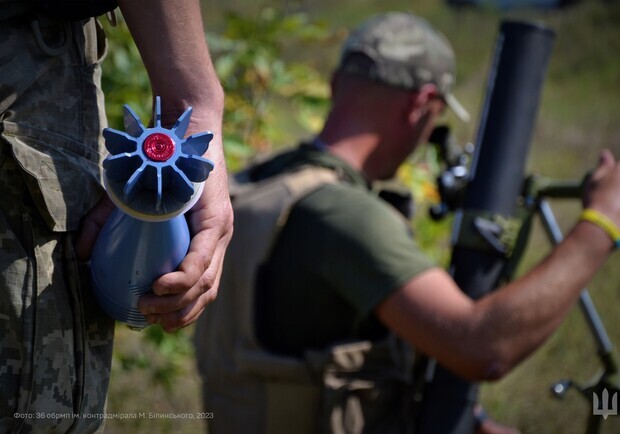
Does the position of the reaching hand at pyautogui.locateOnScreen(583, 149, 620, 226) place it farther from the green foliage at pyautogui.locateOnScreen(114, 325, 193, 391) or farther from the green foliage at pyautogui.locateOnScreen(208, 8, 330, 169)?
the green foliage at pyautogui.locateOnScreen(114, 325, 193, 391)

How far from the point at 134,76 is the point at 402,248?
1.13 m

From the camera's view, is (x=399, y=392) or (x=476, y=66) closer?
(x=399, y=392)

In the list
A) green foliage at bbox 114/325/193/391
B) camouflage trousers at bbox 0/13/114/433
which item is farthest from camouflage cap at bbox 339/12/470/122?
camouflage trousers at bbox 0/13/114/433

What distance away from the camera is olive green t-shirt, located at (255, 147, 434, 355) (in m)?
2.44

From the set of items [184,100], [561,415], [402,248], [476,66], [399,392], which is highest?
[476,66]

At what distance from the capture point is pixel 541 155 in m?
7.81

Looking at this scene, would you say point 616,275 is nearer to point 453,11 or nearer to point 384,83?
point 384,83

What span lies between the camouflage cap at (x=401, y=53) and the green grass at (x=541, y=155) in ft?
1.28

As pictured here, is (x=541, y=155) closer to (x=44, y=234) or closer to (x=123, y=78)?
(x=123, y=78)

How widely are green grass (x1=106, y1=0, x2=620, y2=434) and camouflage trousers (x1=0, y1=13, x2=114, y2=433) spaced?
181cm

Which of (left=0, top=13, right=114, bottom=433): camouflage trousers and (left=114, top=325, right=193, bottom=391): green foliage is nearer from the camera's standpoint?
(left=0, top=13, right=114, bottom=433): camouflage trousers

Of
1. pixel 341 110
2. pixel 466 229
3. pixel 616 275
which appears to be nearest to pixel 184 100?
pixel 466 229

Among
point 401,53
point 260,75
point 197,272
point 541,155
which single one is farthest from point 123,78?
point 541,155

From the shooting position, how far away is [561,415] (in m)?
4.18
